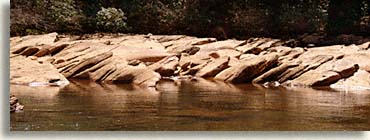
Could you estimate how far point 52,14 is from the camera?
11.2 feet

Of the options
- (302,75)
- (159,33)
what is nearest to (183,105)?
(159,33)

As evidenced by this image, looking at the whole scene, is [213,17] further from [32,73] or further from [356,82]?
[32,73]

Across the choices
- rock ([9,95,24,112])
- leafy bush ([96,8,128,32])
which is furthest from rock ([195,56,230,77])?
rock ([9,95,24,112])

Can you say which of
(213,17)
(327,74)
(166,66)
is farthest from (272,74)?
(166,66)

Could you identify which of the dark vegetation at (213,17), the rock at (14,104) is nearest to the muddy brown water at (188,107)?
the rock at (14,104)

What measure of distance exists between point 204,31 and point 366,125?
871 millimetres

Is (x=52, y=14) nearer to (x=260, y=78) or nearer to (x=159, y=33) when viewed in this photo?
(x=159, y=33)

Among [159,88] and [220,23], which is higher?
[220,23]

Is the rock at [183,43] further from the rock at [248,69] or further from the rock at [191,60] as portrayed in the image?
the rock at [248,69]

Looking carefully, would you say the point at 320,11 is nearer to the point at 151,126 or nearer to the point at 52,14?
the point at 151,126

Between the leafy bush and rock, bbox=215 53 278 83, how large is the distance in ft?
1.74

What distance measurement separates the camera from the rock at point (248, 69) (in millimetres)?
3468

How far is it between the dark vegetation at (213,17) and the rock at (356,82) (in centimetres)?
20

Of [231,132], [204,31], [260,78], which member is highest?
[204,31]
